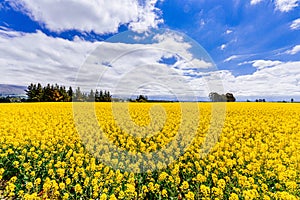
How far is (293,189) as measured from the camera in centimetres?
466

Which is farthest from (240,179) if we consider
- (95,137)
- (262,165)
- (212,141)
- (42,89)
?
(42,89)

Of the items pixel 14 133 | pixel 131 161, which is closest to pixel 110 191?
pixel 131 161

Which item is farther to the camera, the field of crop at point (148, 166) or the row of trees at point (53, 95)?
the row of trees at point (53, 95)

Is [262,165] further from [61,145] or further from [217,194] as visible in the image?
[61,145]

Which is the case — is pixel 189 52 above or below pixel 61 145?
above

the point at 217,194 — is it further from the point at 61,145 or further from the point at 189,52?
the point at 189,52

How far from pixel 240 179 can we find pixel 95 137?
21.6 feet

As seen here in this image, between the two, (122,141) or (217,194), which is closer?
(217,194)

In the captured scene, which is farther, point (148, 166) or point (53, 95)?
point (53, 95)

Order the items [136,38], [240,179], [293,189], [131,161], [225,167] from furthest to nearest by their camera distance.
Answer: [136,38] < [131,161] < [225,167] < [240,179] < [293,189]

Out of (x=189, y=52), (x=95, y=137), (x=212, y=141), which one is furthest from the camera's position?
(x=189, y=52)

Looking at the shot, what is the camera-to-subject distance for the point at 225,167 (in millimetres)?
6246

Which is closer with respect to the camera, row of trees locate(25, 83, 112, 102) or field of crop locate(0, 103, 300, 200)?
field of crop locate(0, 103, 300, 200)

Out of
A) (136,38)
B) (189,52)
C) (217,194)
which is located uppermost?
(136,38)
